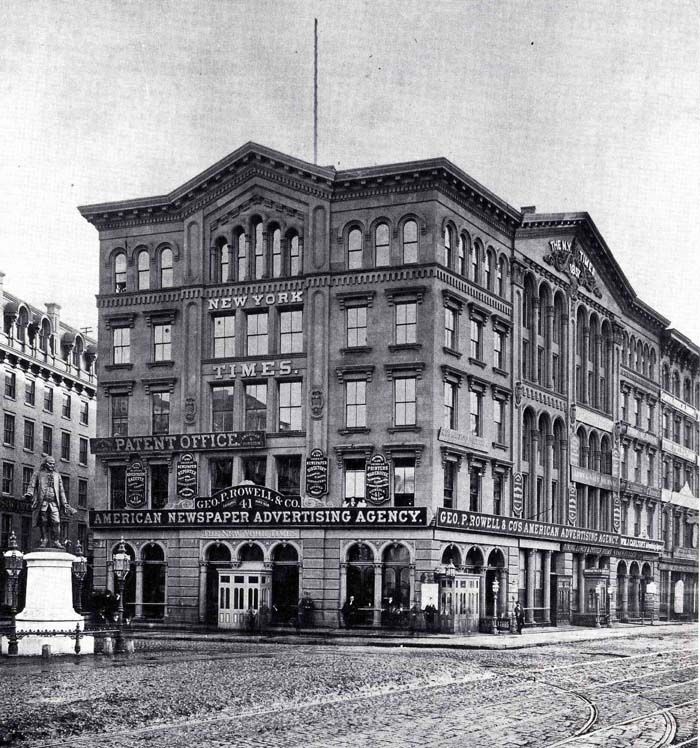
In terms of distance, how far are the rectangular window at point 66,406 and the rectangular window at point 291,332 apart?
25.5m

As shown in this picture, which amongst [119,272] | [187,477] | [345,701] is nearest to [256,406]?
[187,477]

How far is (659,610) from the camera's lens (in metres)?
75.5

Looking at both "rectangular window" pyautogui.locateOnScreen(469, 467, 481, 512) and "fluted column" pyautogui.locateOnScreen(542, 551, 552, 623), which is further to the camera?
"fluted column" pyautogui.locateOnScreen(542, 551, 552, 623)

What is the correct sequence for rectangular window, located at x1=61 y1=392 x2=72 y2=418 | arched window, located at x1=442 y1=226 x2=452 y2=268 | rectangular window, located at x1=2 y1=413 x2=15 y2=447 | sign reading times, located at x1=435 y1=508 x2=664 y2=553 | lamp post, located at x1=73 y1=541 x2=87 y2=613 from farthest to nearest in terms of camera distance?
rectangular window, located at x1=61 y1=392 x2=72 y2=418 < rectangular window, located at x1=2 y1=413 x2=15 y2=447 < arched window, located at x1=442 y1=226 x2=452 y2=268 < sign reading times, located at x1=435 y1=508 x2=664 y2=553 < lamp post, located at x1=73 y1=541 x2=87 y2=613

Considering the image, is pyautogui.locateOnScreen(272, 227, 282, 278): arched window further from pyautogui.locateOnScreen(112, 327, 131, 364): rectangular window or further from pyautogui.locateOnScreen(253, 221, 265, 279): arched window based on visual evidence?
pyautogui.locateOnScreen(112, 327, 131, 364): rectangular window

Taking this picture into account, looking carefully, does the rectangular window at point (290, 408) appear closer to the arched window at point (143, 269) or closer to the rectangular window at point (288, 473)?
the rectangular window at point (288, 473)

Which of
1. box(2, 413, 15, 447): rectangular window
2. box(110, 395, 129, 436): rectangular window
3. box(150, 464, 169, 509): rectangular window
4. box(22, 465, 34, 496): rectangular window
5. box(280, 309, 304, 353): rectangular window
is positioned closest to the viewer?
box(280, 309, 304, 353): rectangular window

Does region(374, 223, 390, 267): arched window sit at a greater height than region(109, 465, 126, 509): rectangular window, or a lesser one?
greater

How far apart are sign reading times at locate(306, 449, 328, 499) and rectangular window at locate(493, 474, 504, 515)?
28.9 feet

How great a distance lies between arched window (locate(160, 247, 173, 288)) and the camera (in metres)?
55.3

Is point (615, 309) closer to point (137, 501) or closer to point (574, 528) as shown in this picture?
point (574, 528)

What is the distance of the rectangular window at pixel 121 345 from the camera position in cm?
5569

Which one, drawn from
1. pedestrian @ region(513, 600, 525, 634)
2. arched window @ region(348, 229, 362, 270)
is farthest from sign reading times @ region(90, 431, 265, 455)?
pedestrian @ region(513, 600, 525, 634)

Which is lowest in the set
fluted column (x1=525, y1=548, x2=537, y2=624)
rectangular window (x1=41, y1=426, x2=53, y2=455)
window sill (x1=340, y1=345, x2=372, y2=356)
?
fluted column (x1=525, y1=548, x2=537, y2=624)
